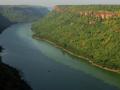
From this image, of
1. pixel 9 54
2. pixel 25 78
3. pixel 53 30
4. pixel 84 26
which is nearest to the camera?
pixel 25 78

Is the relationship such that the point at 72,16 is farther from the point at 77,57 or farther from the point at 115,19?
the point at 77,57


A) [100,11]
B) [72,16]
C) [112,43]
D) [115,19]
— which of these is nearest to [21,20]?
[72,16]

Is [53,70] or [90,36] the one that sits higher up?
[90,36]

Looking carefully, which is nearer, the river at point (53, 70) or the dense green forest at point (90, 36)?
the river at point (53, 70)

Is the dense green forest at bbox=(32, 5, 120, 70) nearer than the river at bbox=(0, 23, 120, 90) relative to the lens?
No
